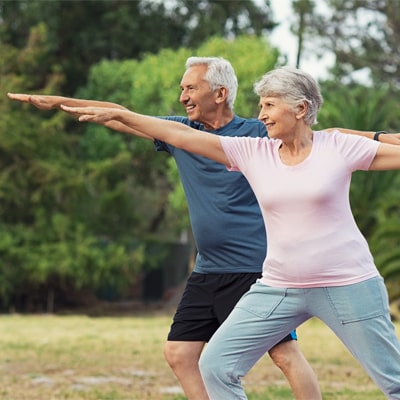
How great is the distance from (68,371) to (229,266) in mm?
5151

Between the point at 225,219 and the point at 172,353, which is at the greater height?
the point at 225,219

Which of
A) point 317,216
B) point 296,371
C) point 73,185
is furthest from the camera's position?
point 73,185

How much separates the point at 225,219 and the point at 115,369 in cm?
532

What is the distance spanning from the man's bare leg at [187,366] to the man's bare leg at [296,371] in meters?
0.49

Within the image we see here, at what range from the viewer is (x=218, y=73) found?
21.4ft

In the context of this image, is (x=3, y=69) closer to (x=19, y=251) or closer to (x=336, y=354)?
(x=19, y=251)

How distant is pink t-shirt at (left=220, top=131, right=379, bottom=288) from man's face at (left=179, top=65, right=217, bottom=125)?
132 cm

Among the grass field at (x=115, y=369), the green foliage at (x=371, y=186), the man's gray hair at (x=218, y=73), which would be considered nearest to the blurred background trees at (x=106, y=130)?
the green foliage at (x=371, y=186)

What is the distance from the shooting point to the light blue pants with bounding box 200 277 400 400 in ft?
16.6

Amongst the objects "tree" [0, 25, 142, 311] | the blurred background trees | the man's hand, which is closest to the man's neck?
the man's hand

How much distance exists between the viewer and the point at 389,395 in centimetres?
504

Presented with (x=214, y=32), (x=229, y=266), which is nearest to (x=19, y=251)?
(x=214, y=32)

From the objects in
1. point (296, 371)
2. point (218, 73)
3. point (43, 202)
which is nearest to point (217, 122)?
point (218, 73)

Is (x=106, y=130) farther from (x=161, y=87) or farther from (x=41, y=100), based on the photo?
(x=41, y=100)
